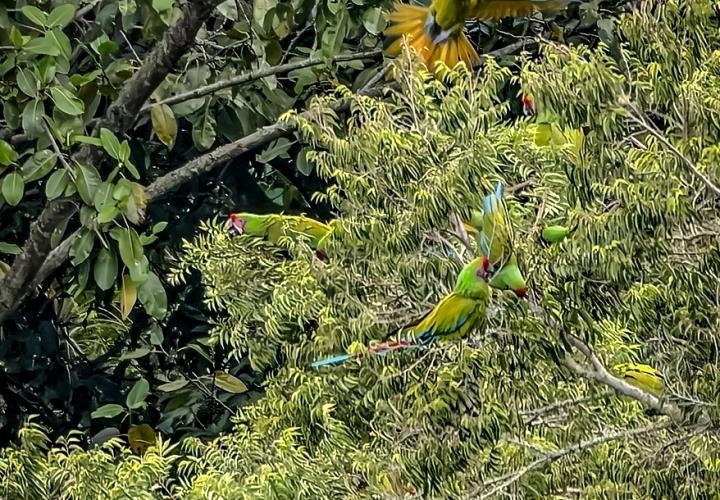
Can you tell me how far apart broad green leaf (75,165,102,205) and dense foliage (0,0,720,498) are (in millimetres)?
763

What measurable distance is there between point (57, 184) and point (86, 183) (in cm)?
12

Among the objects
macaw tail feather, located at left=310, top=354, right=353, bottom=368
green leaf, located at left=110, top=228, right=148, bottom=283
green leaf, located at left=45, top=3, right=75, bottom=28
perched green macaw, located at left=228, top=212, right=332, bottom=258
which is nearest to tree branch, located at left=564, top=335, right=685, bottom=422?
macaw tail feather, located at left=310, top=354, right=353, bottom=368

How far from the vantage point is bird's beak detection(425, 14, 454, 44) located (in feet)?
16.4

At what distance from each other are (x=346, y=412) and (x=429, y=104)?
97 centimetres

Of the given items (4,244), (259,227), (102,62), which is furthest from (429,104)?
(4,244)

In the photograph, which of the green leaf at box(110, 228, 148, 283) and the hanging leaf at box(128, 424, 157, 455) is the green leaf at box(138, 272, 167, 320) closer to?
the green leaf at box(110, 228, 148, 283)

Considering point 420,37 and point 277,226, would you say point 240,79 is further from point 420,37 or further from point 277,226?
point 277,226

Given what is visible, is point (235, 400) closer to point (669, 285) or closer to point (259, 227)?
point (259, 227)

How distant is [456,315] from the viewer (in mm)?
3229

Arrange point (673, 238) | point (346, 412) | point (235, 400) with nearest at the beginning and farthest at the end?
point (673, 238), point (346, 412), point (235, 400)

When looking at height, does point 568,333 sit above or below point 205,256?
above

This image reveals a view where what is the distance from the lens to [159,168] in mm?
6262

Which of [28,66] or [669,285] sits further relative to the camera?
[28,66]

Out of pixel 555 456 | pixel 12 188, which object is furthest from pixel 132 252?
pixel 555 456
